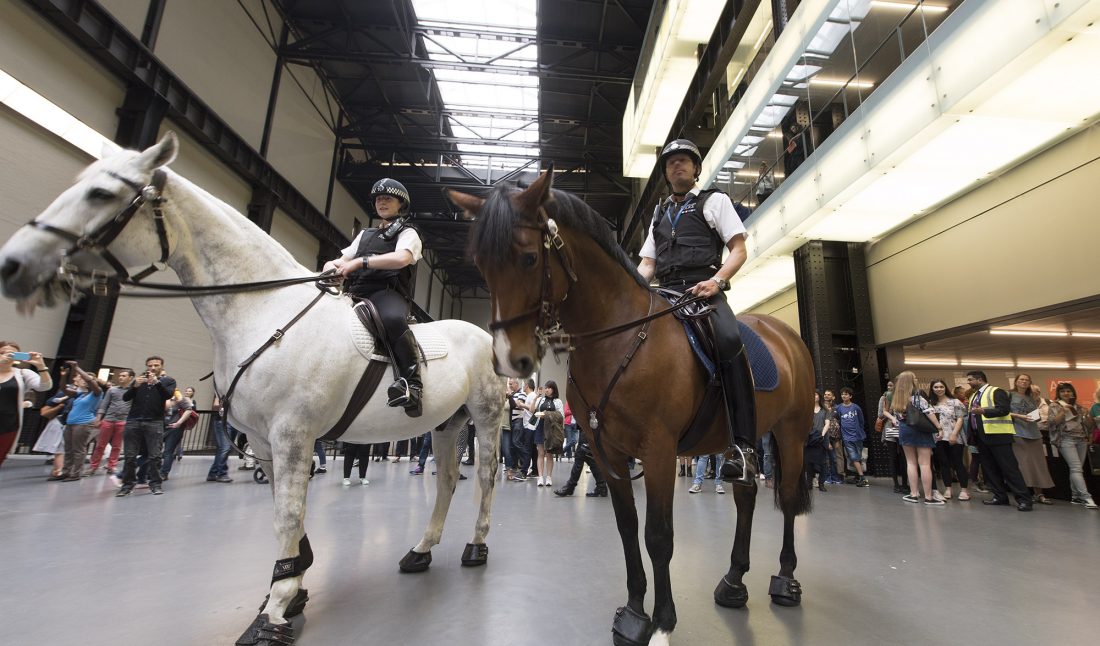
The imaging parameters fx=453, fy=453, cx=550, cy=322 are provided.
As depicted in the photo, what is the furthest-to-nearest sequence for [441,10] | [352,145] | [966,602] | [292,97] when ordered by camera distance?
[352,145]
[292,97]
[441,10]
[966,602]

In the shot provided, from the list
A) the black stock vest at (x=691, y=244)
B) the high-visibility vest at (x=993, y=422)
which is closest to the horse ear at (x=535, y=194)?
the black stock vest at (x=691, y=244)

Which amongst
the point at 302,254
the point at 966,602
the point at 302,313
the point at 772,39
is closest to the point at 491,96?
the point at 302,254

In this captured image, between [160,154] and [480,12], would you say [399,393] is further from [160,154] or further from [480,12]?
[480,12]

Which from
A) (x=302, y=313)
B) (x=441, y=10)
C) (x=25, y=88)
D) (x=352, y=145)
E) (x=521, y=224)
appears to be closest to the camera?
(x=521, y=224)

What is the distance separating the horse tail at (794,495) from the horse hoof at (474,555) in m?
2.13

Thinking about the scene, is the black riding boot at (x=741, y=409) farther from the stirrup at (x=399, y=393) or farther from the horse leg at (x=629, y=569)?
the stirrup at (x=399, y=393)

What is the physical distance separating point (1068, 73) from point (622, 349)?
700 cm

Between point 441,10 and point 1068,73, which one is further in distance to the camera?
point 441,10

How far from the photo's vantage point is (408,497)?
633cm

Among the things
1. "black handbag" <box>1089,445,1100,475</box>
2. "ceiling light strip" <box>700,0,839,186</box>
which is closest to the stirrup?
"ceiling light strip" <box>700,0,839,186</box>

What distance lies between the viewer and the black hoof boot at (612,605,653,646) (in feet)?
6.89

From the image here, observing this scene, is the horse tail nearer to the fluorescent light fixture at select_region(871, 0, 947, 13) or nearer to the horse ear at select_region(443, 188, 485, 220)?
the horse ear at select_region(443, 188, 485, 220)

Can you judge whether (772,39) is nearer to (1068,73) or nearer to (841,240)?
(841,240)

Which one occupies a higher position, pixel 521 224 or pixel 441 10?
pixel 441 10
